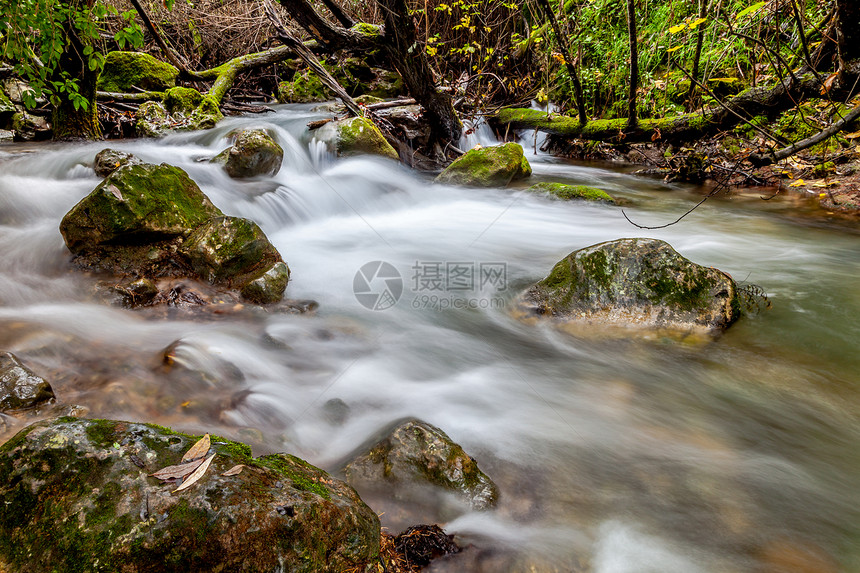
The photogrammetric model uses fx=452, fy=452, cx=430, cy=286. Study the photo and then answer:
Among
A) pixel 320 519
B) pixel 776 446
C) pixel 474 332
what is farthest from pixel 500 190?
pixel 320 519

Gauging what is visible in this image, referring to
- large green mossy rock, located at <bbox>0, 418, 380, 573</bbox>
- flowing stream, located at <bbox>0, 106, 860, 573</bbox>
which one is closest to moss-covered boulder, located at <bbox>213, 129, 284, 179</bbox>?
flowing stream, located at <bbox>0, 106, 860, 573</bbox>

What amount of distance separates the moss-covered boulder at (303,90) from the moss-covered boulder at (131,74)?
113 inches

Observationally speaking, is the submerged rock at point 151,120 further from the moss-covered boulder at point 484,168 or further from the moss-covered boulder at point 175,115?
the moss-covered boulder at point 484,168

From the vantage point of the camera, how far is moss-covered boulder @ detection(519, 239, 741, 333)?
133 inches

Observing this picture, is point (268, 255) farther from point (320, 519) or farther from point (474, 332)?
point (320, 519)

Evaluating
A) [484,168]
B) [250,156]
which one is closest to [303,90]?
[250,156]

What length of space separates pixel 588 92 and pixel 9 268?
968cm

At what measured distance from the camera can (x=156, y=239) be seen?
3.82 metres

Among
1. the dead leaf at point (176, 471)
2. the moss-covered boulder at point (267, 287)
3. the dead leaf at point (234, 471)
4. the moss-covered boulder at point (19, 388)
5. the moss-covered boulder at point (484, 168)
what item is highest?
the moss-covered boulder at point (484, 168)

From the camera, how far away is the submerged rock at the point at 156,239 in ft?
12.0

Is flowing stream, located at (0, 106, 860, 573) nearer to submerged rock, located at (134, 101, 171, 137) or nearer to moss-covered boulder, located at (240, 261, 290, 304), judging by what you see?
moss-covered boulder, located at (240, 261, 290, 304)

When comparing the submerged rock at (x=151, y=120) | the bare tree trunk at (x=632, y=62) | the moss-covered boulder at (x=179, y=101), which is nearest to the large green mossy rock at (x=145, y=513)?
the bare tree trunk at (x=632, y=62)

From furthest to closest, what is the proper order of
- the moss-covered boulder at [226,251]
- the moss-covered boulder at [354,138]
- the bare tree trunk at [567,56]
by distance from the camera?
the moss-covered boulder at [354,138] < the bare tree trunk at [567,56] < the moss-covered boulder at [226,251]

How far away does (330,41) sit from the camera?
692cm
